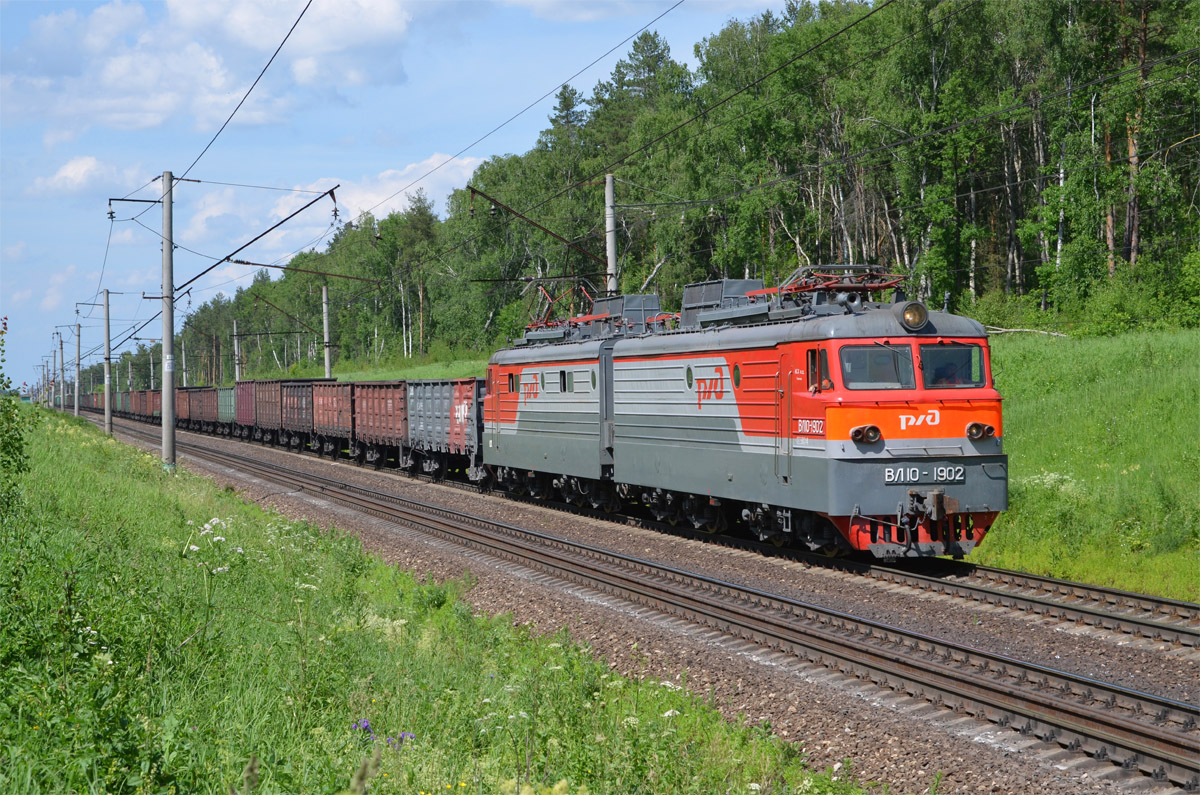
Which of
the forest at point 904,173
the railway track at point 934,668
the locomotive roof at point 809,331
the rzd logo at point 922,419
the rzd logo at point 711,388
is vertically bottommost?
the railway track at point 934,668

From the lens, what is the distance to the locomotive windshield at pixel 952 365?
13578mm

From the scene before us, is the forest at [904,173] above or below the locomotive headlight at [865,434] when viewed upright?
above

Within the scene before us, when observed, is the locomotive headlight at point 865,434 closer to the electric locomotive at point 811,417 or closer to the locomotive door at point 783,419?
the electric locomotive at point 811,417

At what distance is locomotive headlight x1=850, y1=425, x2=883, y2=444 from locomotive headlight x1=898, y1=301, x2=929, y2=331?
149 cm

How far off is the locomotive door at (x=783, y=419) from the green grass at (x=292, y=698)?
4678 mm

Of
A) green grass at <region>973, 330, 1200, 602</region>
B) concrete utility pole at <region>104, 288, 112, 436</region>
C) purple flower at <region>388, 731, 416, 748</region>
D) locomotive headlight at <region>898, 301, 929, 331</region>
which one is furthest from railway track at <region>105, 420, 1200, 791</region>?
concrete utility pole at <region>104, 288, 112, 436</region>

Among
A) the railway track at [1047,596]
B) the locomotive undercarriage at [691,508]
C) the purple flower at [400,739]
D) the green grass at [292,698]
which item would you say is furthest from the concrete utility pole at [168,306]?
the purple flower at [400,739]

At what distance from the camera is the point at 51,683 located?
5676 millimetres

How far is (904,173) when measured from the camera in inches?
1656

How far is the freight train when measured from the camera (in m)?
13.2

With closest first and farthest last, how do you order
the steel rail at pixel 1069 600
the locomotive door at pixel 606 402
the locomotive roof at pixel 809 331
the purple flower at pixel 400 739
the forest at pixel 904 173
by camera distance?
the purple flower at pixel 400 739 → the steel rail at pixel 1069 600 → the locomotive roof at pixel 809 331 → the locomotive door at pixel 606 402 → the forest at pixel 904 173

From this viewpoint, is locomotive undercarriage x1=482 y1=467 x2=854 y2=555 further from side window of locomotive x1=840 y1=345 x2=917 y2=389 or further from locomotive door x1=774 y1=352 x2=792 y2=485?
side window of locomotive x1=840 y1=345 x2=917 y2=389

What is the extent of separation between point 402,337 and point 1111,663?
78.2 metres

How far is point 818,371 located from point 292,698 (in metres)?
8.34
